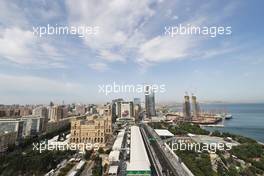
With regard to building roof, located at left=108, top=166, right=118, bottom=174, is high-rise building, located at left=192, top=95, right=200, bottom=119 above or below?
above

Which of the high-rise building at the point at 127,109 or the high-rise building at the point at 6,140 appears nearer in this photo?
the high-rise building at the point at 6,140

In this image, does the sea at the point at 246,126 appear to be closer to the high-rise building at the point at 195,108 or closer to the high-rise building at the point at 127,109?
the high-rise building at the point at 195,108

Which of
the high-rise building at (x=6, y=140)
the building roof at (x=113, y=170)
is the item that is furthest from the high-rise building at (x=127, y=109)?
the building roof at (x=113, y=170)

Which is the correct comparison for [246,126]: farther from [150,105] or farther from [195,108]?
[150,105]

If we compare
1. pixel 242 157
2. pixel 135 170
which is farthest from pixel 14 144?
pixel 242 157

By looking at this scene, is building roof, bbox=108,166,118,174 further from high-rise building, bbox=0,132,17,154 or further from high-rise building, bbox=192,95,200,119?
high-rise building, bbox=192,95,200,119

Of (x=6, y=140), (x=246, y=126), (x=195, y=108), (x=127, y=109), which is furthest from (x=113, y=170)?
(x=195, y=108)

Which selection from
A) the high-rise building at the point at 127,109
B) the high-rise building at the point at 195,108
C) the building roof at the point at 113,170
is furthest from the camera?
the high-rise building at the point at 195,108

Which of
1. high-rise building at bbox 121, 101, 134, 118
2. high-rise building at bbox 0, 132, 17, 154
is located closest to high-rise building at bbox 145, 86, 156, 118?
high-rise building at bbox 121, 101, 134, 118

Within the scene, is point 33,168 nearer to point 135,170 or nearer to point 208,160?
point 135,170

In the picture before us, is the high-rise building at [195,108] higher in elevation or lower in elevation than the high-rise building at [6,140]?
higher

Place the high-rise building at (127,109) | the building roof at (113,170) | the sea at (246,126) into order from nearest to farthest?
1. the building roof at (113,170)
2. the sea at (246,126)
3. the high-rise building at (127,109)
